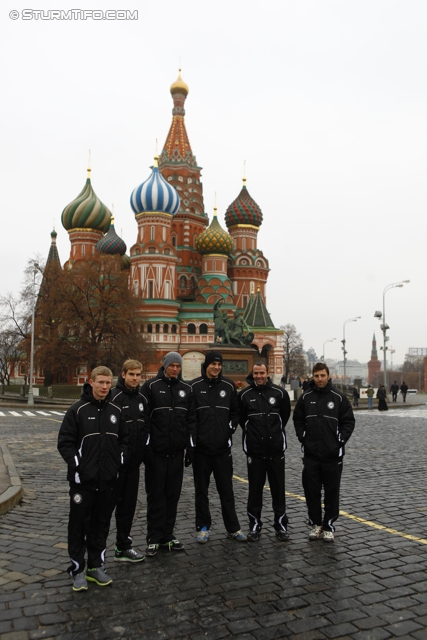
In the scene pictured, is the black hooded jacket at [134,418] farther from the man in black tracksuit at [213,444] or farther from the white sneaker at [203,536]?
the white sneaker at [203,536]

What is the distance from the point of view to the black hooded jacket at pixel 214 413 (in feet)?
20.3

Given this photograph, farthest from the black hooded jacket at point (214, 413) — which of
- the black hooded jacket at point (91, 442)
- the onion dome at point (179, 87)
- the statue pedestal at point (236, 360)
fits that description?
the onion dome at point (179, 87)

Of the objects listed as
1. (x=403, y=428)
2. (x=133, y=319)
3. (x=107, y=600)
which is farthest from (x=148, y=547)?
(x=133, y=319)

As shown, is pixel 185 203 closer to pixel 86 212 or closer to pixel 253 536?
pixel 86 212

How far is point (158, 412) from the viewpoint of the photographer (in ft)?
19.6

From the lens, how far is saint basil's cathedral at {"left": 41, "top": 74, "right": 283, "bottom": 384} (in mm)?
57375

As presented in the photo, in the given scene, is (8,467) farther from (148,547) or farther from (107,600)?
(107,600)

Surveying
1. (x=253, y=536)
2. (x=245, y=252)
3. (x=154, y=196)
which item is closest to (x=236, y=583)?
(x=253, y=536)

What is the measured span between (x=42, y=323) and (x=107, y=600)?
3733 cm

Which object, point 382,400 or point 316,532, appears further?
point 382,400

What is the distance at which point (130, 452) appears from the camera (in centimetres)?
548

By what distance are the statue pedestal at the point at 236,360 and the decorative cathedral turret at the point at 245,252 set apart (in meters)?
34.8

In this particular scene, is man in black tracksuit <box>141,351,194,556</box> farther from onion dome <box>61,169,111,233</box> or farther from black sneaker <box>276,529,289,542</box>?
onion dome <box>61,169,111,233</box>

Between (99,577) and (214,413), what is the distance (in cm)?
203
